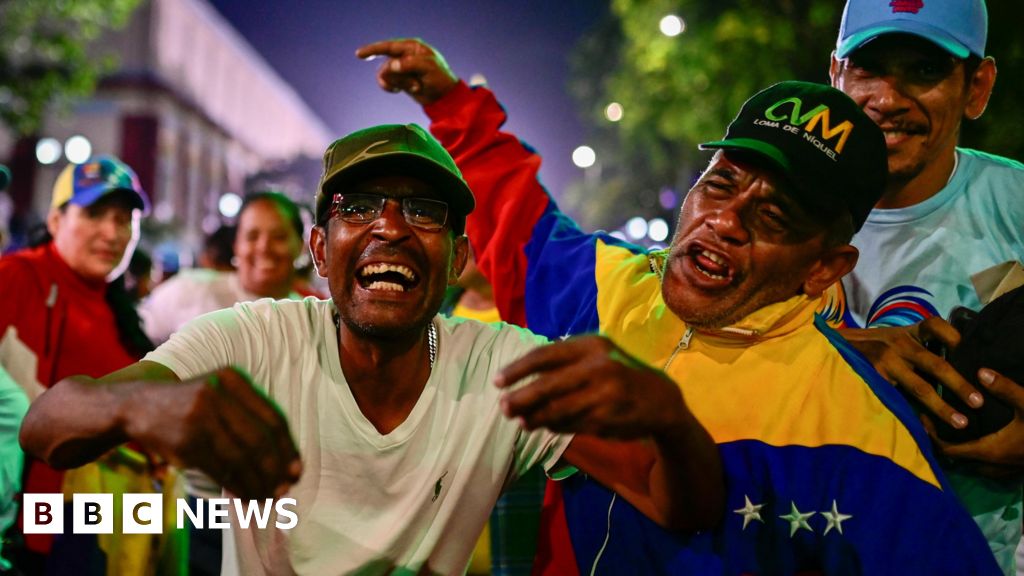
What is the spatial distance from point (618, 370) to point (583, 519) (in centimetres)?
97

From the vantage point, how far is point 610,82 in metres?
28.5

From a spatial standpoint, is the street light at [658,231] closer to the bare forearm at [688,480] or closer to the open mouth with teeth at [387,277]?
the open mouth with teeth at [387,277]

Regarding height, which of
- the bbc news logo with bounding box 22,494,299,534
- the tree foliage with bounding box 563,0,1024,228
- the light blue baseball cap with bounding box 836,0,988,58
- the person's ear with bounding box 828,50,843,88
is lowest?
the bbc news logo with bounding box 22,494,299,534

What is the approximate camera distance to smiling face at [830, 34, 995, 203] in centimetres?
312

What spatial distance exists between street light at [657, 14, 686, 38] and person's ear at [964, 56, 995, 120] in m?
16.4

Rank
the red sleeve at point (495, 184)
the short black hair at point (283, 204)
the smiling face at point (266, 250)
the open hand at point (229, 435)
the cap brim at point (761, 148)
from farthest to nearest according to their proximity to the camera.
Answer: the short black hair at point (283, 204), the smiling face at point (266, 250), the red sleeve at point (495, 184), the cap brim at point (761, 148), the open hand at point (229, 435)

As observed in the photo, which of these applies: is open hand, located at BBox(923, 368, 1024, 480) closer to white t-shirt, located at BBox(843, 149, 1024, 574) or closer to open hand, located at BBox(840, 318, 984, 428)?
open hand, located at BBox(840, 318, 984, 428)

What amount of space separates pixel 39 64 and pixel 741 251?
73.5 feet

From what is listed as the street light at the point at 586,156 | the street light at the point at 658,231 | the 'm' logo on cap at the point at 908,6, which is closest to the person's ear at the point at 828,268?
the 'm' logo on cap at the point at 908,6

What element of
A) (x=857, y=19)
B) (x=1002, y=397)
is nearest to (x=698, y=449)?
(x=1002, y=397)

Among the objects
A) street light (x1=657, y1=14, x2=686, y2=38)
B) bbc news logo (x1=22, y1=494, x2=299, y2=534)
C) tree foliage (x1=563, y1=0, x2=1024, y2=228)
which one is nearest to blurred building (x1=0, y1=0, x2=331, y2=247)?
tree foliage (x1=563, y1=0, x2=1024, y2=228)

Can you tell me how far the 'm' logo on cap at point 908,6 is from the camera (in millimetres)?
3059

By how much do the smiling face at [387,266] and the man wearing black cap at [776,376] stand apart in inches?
20.1

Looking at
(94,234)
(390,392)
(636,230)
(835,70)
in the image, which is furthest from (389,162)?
(636,230)
